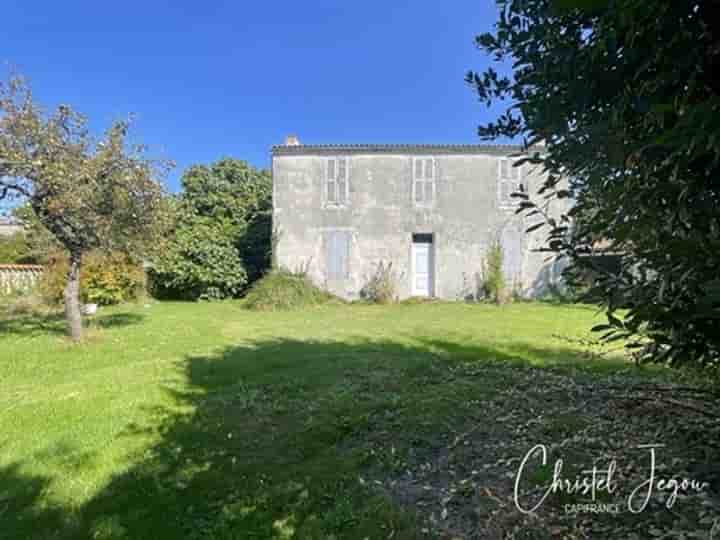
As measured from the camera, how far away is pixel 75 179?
554 centimetres

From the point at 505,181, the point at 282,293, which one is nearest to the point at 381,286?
the point at 282,293

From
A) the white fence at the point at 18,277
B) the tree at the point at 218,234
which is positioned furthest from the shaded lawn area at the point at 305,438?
the white fence at the point at 18,277

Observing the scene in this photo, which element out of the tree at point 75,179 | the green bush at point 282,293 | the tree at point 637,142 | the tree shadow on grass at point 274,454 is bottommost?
the tree shadow on grass at point 274,454

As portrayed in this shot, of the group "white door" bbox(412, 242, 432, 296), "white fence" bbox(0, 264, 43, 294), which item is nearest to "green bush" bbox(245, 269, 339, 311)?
"white door" bbox(412, 242, 432, 296)

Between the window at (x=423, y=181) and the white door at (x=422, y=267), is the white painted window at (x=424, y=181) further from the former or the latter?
the white door at (x=422, y=267)

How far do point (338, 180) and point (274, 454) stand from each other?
37.1 feet

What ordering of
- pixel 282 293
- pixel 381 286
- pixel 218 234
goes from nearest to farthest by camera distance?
pixel 282 293 → pixel 381 286 → pixel 218 234

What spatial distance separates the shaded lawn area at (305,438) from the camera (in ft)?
6.44

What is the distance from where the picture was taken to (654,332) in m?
1.49

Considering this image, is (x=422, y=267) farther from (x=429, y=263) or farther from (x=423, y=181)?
(x=423, y=181)

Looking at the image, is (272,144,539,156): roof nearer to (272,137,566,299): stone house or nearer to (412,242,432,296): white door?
(272,137,566,299): stone house

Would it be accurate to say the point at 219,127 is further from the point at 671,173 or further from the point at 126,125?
the point at 671,173

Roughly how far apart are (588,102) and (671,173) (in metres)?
0.46

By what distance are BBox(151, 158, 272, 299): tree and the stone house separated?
184 cm
